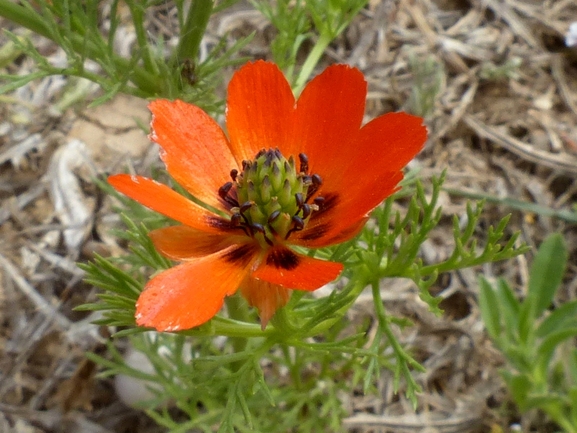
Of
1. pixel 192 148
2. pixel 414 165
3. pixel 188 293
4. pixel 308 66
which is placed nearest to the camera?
pixel 188 293

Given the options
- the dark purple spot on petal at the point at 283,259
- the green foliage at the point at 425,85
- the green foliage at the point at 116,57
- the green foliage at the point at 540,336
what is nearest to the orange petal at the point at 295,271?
the dark purple spot on petal at the point at 283,259

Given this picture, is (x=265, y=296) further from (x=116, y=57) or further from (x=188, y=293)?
(x=116, y=57)

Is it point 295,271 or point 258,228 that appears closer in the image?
point 295,271

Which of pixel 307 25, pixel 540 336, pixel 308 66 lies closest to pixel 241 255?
pixel 308 66

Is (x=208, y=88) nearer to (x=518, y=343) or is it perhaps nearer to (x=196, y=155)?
(x=196, y=155)

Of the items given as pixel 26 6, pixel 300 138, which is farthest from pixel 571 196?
pixel 26 6

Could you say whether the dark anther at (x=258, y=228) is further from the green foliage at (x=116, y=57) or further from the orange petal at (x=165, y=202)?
the green foliage at (x=116, y=57)
